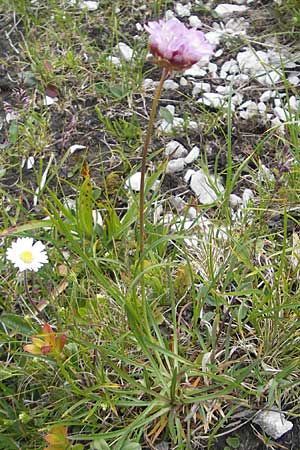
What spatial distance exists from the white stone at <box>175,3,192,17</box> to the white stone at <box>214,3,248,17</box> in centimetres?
8

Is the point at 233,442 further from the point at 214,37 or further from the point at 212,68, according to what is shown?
the point at 214,37

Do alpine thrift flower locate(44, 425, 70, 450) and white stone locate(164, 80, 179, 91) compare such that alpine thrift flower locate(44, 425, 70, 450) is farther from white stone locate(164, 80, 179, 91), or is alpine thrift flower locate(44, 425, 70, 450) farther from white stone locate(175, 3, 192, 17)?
white stone locate(175, 3, 192, 17)

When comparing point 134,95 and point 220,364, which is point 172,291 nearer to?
point 220,364

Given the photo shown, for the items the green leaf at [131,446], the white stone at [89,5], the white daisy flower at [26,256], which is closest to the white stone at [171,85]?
the white stone at [89,5]

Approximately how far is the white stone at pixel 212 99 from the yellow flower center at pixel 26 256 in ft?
2.28

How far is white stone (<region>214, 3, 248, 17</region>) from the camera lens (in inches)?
74.0

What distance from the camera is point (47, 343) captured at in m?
1.05

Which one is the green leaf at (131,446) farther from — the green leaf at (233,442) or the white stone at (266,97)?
the white stone at (266,97)

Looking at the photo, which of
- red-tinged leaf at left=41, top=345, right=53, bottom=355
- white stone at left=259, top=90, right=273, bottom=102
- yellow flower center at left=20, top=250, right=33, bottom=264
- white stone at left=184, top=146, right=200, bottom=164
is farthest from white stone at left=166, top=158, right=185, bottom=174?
red-tinged leaf at left=41, top=345, right=53, bottom=355

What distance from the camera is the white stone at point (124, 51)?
175cm

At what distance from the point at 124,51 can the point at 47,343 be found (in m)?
1.00

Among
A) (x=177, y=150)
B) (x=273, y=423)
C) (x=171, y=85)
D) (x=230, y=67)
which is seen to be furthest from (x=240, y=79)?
(x=273, y=423)

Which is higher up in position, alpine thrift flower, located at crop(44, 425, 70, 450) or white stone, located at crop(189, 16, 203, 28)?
white stone, located at crop(189, 16, 203, 28)

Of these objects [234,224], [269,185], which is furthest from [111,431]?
[269,185]
